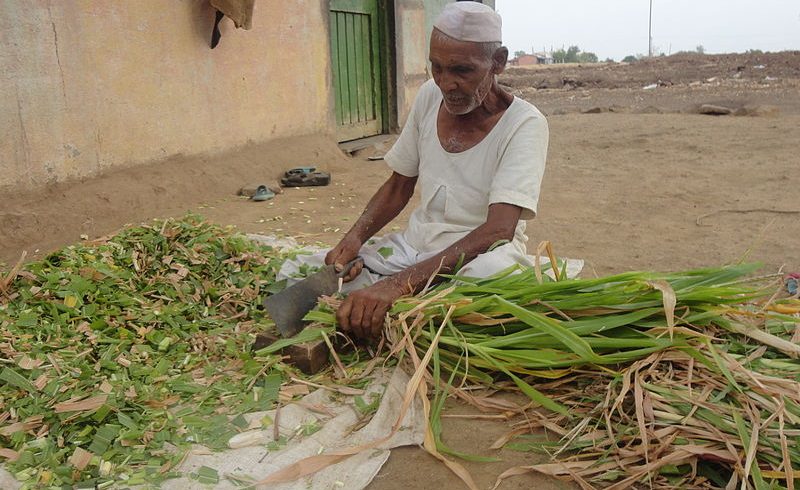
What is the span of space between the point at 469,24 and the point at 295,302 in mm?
1127

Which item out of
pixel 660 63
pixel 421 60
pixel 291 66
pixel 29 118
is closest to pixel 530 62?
pixel 660 63

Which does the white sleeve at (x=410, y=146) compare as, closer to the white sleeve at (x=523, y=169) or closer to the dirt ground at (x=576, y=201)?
the white sleeve at (x=523, y=169)

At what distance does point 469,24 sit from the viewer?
2.35 m

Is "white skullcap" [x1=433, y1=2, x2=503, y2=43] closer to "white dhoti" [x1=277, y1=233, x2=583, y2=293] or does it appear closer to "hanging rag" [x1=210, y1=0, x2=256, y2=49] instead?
"white dhoti" [x1=277, y1=233, x2=583, y2=293]

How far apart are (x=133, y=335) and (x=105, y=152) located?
2535 millimetres

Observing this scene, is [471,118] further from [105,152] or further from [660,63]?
[660,63]

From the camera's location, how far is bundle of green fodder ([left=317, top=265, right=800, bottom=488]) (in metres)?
1.62

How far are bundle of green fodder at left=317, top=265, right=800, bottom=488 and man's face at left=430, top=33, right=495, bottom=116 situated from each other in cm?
69

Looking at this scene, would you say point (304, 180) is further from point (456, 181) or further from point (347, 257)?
point (456, 181)

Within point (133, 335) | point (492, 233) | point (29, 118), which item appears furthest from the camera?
point (29, 118)

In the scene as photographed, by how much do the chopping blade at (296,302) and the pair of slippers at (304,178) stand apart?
3728mm

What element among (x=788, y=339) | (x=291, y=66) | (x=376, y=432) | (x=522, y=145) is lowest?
(x=376, y=432)

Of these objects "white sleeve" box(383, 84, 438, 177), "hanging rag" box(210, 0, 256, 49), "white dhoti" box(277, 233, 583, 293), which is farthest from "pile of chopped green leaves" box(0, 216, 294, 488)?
"hanging rag" box(210, 0, 256, 49)

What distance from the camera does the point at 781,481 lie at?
1.57 m
